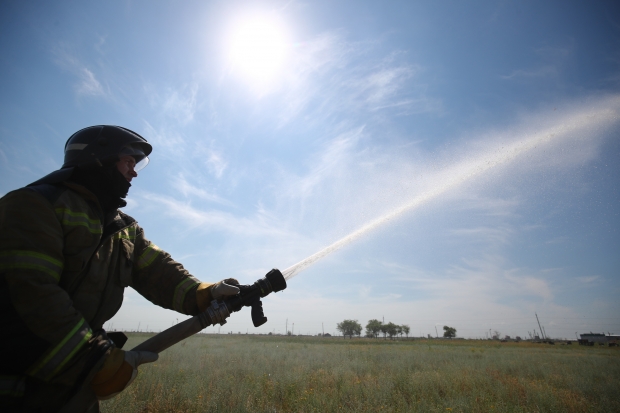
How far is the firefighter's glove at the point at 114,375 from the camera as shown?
1.57 m

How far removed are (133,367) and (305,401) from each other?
5594 mm

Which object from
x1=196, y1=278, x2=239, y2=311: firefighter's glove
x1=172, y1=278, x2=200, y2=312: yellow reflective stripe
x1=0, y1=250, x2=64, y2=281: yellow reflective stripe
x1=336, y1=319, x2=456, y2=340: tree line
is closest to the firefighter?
x1=0, y1=250, x2=64, y2=281: yellow reflective stripe

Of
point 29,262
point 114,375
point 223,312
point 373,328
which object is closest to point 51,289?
point 29,262

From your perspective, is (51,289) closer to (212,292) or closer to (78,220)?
(78,220)

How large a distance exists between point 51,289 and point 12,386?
0.50 m

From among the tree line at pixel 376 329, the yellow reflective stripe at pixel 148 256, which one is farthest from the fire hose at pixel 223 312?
the tree line at pixel 376 329

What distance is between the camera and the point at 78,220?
182 cm

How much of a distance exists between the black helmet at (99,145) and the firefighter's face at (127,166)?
0.05m

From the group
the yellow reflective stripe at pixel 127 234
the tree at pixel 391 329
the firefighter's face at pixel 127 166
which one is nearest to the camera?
the yellow reflective stripe at pixel 127 234

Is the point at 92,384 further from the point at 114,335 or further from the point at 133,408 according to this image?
the point at 133,408

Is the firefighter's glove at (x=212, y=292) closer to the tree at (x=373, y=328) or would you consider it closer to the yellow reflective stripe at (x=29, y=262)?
the yellow reflective stripe at (x=29, y=262)

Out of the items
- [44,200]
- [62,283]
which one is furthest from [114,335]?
[44,200]

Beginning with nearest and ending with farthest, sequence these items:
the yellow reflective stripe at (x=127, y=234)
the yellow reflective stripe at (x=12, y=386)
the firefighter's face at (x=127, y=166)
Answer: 1. the yellow reflective stripe at (x=12, y=386)
2. the yellow reflective stripe at (x=127, y=234)
3. the firefighter's face at (x=127, y=166)

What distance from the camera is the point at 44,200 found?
5.54 feet
